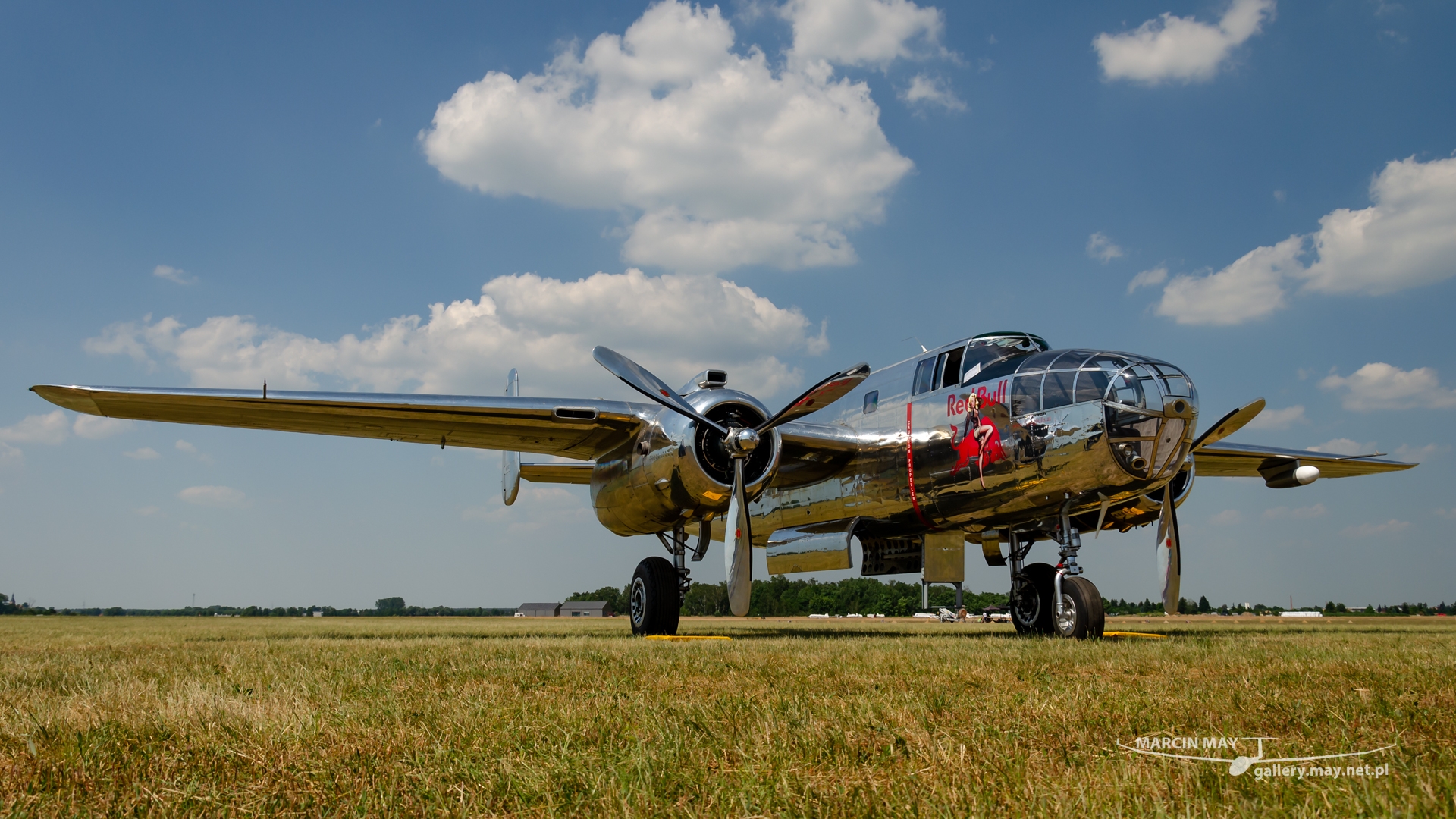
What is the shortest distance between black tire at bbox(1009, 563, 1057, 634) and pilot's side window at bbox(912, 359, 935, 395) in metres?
3.02

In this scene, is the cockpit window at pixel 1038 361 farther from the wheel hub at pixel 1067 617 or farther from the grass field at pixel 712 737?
the grass field at pixel 712 737

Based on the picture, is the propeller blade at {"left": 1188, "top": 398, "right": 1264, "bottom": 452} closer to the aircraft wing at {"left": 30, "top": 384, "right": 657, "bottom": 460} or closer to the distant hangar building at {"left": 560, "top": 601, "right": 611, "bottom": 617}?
the aircraft wing at {"left": 30, "top": 384, "right": 657, "bottom": 460}

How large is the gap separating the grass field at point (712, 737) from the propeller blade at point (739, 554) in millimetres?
A: 5436

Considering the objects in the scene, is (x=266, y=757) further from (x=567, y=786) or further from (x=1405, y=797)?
(x=1405, y=797)

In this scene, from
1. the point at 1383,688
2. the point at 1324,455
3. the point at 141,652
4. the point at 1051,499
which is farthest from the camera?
the point at 1324,455

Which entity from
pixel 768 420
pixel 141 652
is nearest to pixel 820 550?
pixel 768 420

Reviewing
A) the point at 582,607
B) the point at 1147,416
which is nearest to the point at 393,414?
the point at 1147,416

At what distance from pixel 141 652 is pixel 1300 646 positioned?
39.4ft

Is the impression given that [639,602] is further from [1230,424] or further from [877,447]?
[1230,424]

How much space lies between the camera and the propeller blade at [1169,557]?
12438 mm

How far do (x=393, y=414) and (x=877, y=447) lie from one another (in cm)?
739

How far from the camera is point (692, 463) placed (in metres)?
12.2

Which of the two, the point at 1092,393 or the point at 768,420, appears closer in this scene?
the point at 1092,393

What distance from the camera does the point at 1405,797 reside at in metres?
2.38
